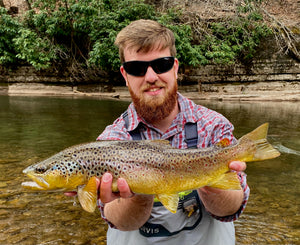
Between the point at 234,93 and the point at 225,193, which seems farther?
the point at 234,93

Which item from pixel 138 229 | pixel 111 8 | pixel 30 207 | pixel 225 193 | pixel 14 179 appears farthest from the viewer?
pixel 111 8

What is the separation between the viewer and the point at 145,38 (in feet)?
8.28

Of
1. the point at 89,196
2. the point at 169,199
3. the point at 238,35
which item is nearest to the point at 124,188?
the point at 89,196

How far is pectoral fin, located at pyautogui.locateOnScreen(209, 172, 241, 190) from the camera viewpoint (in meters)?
2.02

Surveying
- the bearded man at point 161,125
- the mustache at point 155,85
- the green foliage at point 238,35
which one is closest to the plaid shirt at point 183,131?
the bearded man at point 161,125

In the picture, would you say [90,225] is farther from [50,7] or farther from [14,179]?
[50,7]

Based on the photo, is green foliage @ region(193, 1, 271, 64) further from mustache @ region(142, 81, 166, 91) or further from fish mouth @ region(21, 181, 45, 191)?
fish mouth @ region(21, 181, 45, 191)

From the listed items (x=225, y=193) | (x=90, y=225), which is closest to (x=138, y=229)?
(x=225, y=193)

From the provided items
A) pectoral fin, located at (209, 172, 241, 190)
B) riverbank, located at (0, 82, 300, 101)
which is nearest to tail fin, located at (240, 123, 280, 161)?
pectoral fin, located at (209, 172, 241, 190)

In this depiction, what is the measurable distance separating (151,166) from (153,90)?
0.85m

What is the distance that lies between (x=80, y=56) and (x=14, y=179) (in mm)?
17765

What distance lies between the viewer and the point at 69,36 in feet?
68.6

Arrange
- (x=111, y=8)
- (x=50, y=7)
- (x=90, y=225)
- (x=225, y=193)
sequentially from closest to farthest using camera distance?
(x=225, y=193)
(x=90, y=225)
(x=111, y=8)
(x=50, y=7)

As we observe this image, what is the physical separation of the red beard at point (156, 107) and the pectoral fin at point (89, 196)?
3.02ft
